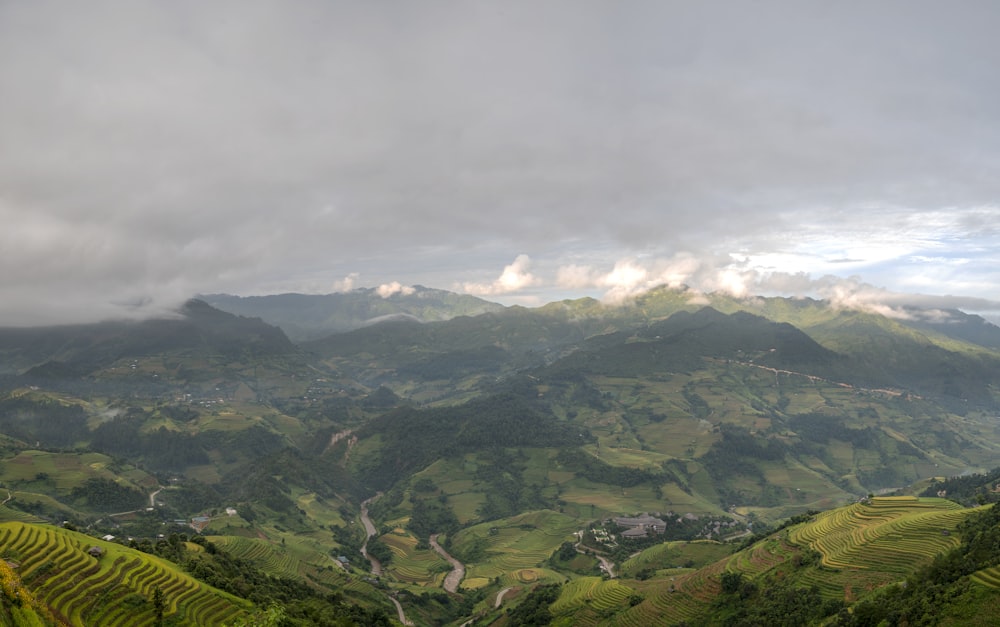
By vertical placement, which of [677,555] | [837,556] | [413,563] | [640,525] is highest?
[837,556]

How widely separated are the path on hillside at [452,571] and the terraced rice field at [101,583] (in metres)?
72.7

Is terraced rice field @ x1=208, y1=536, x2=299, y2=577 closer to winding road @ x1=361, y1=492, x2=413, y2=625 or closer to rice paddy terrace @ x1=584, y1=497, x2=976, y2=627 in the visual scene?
winding road @ x1=361, y1=492, x2=413, y2=625

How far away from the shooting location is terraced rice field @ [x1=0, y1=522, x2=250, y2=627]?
52750mm

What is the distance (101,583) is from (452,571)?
311 feet

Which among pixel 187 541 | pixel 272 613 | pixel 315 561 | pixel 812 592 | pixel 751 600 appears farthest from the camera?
pixel 315 561

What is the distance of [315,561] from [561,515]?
255 feet

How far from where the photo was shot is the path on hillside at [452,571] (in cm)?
12756

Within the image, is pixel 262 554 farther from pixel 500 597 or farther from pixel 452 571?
pixel 500 597

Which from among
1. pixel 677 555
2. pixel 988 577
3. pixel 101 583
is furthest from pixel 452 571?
pixel 988 577

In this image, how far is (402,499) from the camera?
198 meters

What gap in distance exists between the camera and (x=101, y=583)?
186 feet

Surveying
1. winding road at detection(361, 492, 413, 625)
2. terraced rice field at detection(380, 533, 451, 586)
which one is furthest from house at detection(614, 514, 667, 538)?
winding road at detection(361, 492, 413, 625)

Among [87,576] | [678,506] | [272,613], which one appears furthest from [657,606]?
[678,506]

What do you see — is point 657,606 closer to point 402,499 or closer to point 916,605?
point 916,605
